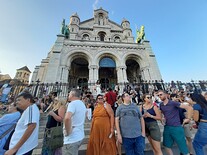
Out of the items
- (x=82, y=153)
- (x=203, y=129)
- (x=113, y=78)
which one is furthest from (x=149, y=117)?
(x=113, y=78)

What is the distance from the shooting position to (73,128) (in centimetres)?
207

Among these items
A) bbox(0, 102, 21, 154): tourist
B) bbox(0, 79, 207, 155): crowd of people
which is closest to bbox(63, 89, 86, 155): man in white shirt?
bbox(0, 79, 207, 155): crowd of people

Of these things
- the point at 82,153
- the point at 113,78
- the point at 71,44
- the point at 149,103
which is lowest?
the point at 82,153

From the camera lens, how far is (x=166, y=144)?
261 cm

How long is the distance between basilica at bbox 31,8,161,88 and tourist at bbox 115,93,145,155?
9306 millimetres

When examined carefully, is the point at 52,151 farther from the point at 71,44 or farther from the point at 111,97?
the point at 71,44

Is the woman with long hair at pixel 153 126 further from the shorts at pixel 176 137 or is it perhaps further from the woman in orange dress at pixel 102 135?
the woman in orange dress at pixel 102 135

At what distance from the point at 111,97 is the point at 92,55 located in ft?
33.4

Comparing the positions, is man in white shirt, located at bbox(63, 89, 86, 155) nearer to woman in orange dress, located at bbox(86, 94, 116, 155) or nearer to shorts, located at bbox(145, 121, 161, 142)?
woman in orange dress, located at bbox(86, 94, 116, 155)

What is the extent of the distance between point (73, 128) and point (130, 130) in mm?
1259

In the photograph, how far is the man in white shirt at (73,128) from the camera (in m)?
1.92

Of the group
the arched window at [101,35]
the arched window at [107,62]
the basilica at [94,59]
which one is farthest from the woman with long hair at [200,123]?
the arched window at [101,35]

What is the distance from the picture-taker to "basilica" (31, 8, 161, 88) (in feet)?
43.3

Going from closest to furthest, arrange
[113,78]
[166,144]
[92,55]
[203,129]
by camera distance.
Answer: [203,129], [166,144], [92,55], [113,78]
